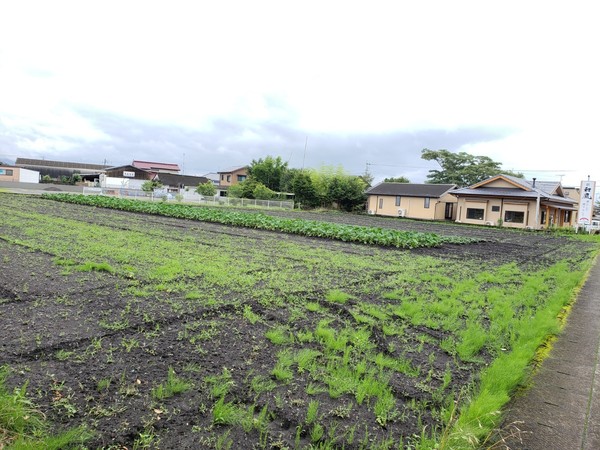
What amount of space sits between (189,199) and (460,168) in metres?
32.8

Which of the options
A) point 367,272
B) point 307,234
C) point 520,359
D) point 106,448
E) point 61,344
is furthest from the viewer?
point 307,234

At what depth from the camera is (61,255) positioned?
271 inches

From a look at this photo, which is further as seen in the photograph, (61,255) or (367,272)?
(367,272)

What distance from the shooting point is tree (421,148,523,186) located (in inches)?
1820

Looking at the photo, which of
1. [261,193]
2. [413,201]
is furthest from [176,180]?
[413,201]

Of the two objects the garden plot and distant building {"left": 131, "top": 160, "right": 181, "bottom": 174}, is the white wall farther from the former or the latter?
the garden plot

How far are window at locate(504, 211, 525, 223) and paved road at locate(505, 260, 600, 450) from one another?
2966 cm

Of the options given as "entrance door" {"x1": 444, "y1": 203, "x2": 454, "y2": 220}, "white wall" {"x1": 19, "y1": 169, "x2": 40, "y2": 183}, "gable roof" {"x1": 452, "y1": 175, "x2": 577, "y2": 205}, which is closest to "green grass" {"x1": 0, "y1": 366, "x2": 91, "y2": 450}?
"gable roof" {"x1": 452, "y1": 175, "x2": 577, "y2": 205}

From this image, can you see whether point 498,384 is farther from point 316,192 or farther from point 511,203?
point 316,192

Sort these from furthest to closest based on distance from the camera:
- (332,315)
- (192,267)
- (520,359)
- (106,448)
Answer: (192,267) < (332,315) < (520,359) < (106,448)

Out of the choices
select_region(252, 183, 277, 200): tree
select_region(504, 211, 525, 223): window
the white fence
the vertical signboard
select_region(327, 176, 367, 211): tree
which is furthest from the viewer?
select_region(327, 176, 367, 211): tree

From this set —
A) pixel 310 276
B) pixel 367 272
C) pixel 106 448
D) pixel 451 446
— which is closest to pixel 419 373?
pixel 451 446

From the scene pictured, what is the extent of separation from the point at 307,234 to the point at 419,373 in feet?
36.5

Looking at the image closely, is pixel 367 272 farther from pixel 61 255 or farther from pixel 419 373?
pixel 61 255
